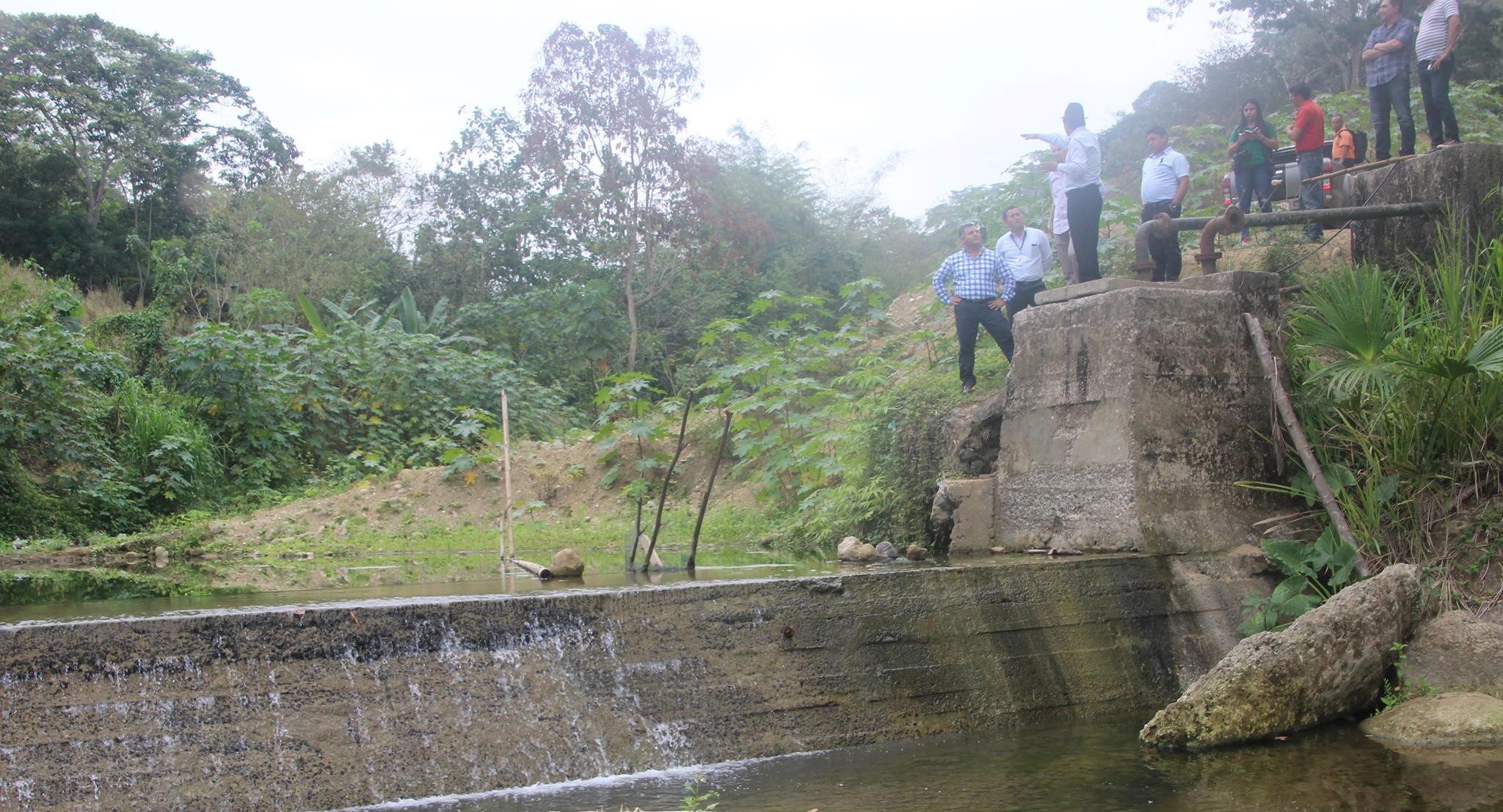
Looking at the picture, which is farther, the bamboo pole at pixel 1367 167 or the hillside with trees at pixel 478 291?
the hillside with trees at pixel 478 291

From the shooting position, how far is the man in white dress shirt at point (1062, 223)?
9.56 meters

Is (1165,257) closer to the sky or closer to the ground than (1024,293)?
closer to the sky

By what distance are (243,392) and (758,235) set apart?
10835mm

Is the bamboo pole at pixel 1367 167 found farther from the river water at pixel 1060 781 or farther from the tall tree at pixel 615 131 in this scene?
the tall tree at pixel 615 131

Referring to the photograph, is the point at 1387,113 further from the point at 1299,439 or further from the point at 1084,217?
the point at 1299,439

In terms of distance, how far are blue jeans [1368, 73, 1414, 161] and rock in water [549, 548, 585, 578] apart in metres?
7.69

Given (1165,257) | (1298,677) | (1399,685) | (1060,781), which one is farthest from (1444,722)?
(1165,257)

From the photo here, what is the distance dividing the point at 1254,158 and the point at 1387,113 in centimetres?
117

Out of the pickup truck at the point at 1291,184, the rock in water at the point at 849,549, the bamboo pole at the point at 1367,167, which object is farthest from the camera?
the pickup truck at the point at 1291,184

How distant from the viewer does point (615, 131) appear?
70.7 ft

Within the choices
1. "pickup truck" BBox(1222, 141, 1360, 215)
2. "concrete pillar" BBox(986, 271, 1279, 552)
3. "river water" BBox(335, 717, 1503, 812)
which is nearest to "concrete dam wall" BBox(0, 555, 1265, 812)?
"river water" BBox(335, 717, 1503, 812)

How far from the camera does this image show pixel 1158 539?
23.4 feet

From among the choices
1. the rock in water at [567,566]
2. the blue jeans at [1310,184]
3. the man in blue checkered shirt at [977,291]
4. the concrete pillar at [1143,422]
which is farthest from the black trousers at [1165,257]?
the rock in water at [567,566]

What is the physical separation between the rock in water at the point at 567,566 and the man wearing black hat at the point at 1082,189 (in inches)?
173
